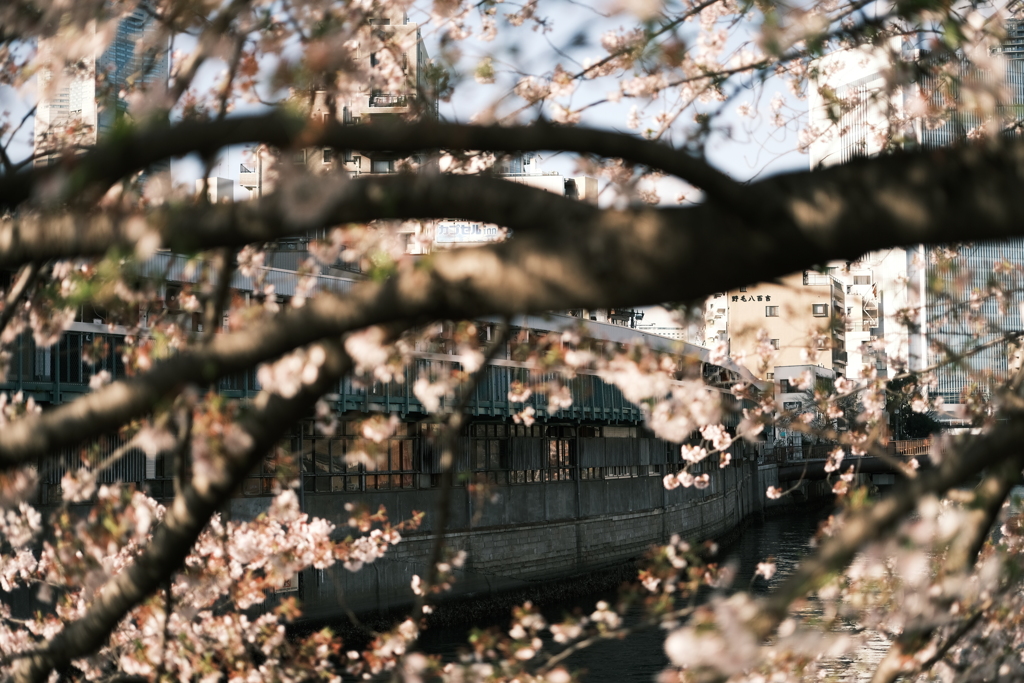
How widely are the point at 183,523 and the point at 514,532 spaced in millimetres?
32479

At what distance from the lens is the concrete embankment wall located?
28094mm

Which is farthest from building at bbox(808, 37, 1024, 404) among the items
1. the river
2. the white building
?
the river

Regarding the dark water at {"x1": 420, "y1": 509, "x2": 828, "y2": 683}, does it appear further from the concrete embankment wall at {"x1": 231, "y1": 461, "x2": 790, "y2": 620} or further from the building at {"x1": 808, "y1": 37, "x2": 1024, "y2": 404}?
the building at {"x1": 808, "y1": 37, "x2": 1024, "y2": 404}

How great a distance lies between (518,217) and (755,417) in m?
5.65

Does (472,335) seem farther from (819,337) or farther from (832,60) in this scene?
(832,60)

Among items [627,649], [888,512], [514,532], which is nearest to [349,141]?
[888,512]

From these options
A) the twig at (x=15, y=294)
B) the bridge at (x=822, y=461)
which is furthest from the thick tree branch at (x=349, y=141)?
the bridge at (x=822, y=461)

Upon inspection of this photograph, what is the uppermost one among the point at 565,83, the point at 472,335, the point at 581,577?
the point at 565,83

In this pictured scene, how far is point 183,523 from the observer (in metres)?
3.26

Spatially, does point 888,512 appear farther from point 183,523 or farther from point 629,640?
point 629,640

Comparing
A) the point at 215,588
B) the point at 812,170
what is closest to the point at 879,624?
the point at 812,170

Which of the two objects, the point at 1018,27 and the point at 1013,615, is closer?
the point at 1013,615

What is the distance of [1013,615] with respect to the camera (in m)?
6.41

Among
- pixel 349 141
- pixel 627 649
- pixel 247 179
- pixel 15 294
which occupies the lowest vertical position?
pixel 627 649
